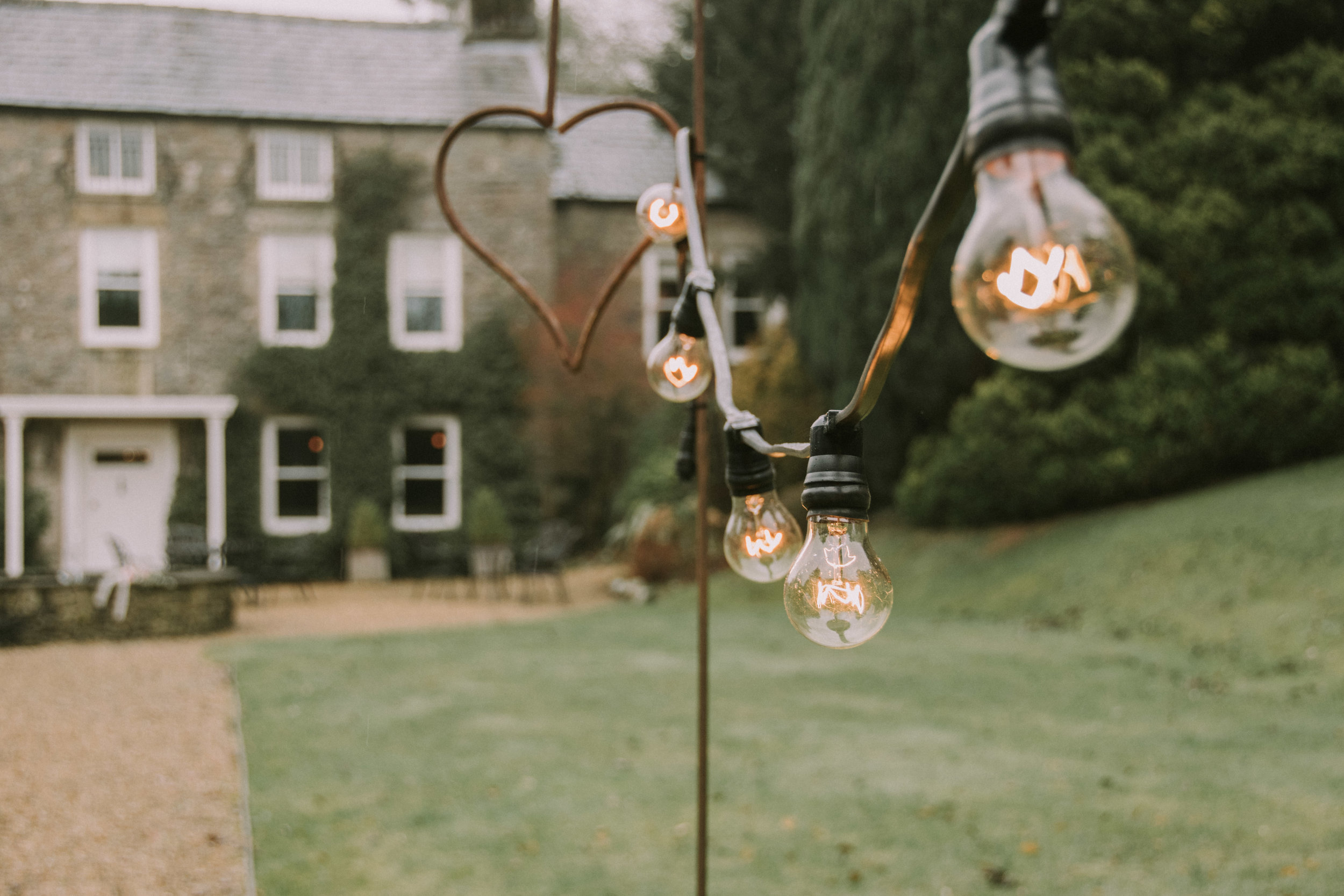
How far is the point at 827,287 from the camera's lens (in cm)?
1452

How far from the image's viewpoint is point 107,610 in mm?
10703

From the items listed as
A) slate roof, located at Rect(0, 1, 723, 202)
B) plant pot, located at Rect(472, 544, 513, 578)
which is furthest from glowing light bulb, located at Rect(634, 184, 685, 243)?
slate roof, located at Rect(0, 1, 723, 202)

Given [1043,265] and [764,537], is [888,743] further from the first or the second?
[1043,265]

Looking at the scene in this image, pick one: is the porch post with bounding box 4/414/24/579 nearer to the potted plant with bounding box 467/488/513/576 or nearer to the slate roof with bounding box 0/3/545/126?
the slate roof with bounding box 0/3/545/126

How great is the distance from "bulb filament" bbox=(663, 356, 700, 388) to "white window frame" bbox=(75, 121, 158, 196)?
17.6m

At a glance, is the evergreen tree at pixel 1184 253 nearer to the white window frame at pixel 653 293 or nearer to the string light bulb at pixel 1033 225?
the white window frame at pixel 653 293

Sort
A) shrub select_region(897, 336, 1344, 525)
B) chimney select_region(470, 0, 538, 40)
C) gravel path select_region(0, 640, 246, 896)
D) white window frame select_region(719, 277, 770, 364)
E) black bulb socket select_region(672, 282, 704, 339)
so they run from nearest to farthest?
black bulb socket select_region(672, 282, 704, 339), gravel path select_region(0, 640, 246, 896), shrub select_region(897, 336, 1344, 525), white window frame select_region(719, 277, 770, 364), chimney select_region(470, 0, 538, 40)

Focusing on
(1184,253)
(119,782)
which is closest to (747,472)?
(119,782)

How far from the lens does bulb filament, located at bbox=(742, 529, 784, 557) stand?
1.69 m

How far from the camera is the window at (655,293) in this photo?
18891 millimetres

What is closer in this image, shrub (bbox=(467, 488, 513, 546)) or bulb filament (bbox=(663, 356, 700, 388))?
bulb filament (bbox=(663, 356, 700, 388))

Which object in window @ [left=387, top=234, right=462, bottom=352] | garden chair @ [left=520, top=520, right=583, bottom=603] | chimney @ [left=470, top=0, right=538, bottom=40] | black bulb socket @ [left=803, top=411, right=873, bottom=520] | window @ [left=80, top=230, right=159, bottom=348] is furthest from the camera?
chimney @ [left=470, top=0, right=538, bottom=40]

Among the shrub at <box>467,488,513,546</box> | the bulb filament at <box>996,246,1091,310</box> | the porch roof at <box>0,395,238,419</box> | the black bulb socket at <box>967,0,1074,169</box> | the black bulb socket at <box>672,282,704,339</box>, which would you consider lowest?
the shrub at <box>467,488,513,546</box>

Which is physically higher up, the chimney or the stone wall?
the chimney
